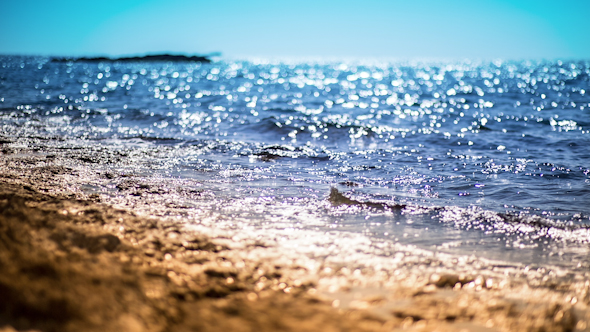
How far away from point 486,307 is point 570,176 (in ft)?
19.5

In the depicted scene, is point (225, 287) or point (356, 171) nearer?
point (225, 287)

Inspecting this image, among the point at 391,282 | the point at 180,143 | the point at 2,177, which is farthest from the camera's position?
the point at 180,143

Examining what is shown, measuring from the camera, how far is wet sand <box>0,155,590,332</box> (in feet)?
7.13

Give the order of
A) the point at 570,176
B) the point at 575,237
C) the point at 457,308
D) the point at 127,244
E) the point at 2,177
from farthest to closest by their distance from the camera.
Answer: the point at 570,176 < the point at 2,177 < the point at 575,237 < the point at 127,244 < the point at 457,308

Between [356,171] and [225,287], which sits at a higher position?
[356,171]

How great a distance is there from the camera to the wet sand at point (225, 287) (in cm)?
217

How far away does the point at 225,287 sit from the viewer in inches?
115

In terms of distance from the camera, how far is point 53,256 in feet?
8.28

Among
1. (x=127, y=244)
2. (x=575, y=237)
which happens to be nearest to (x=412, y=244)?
(x=575, y=237)

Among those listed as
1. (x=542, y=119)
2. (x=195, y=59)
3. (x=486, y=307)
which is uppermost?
(x=195, y=59)

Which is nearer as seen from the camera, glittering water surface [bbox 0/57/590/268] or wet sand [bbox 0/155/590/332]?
wet sand [bbox 0/155/590/332]

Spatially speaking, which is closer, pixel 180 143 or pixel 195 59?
pixel 180 143

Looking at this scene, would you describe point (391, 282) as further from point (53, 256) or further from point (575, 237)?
point (575, 237)

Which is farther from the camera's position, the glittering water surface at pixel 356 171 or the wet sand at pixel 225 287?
the glittering water surface at pixel 356 171
